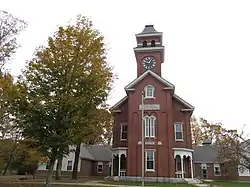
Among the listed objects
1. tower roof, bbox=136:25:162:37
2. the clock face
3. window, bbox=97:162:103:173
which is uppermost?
tower roof, bbox=136:25:162:37

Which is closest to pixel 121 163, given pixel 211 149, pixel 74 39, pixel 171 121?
pixel 171 121

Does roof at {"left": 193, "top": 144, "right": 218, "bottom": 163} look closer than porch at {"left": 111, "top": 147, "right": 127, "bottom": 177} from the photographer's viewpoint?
No

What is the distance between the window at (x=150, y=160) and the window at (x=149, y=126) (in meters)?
1.78

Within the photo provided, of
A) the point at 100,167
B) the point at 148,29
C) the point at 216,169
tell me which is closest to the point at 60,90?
the point at 148,29

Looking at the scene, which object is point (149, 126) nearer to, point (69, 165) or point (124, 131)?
point (124, 131)

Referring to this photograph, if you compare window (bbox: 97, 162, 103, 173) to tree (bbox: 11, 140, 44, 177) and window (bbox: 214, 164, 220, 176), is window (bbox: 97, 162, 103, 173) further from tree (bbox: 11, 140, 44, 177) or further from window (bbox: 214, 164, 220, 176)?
window (bbox: 214, 164, 220, 176)

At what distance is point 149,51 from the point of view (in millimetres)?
37500

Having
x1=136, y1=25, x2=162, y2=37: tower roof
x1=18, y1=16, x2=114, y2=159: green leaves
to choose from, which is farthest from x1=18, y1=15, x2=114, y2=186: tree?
x1=136, y1=25, x2=162, y2=37: tower roof

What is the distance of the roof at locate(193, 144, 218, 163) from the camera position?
48781 millimetres

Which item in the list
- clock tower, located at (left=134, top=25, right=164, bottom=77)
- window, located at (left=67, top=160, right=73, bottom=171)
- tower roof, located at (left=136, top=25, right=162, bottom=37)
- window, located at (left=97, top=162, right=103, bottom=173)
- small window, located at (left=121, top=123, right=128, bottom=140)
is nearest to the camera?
small window, located at (left=121, top=123, right=128, bottom=140)

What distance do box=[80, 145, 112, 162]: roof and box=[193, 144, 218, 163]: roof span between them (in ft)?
50.5

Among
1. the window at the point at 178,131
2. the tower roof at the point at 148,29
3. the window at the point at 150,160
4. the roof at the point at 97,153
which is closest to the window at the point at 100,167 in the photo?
the roof at the point at 97,153

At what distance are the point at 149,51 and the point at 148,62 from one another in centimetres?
147

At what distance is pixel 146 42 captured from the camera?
3869 centimetres
